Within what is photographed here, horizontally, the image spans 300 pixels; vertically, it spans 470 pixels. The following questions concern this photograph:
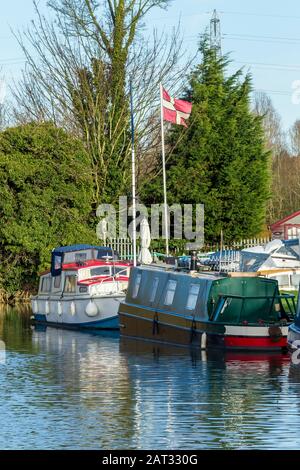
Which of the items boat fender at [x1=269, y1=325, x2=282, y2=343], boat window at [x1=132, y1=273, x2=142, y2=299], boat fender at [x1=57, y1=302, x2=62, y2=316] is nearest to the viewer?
boat fender at [x1=269, y1=325, x2=282, y2=343]

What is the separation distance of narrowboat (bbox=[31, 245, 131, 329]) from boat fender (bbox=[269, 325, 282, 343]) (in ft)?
37.8

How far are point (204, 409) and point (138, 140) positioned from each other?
39477 mm

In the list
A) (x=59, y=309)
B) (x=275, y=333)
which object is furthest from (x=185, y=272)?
(x=59, y=309)

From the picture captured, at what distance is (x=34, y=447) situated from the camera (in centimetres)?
2288

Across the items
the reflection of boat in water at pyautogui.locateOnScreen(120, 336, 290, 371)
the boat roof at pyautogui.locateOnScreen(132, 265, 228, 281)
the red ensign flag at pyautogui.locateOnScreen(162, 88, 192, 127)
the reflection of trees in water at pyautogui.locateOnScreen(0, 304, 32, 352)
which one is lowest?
the reflection of boat in water at pyautogui.locateOnScreen(120, 336, 290, 371)

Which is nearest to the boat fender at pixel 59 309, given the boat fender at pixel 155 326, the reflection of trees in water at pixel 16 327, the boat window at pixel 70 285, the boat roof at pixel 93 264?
the boat window at pixel 70 285

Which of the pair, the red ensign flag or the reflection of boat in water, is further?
the red ensign flag

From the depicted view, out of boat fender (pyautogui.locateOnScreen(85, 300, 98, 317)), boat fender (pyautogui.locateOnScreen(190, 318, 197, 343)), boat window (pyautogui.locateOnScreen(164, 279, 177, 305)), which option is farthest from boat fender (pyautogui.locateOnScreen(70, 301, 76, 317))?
boat fender (pyautogui.locateOnScreen(190, 318, 197, 343))

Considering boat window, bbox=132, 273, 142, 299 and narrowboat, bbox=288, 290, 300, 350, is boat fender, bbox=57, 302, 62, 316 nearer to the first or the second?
boat window, bbox=132, 273, 142, 299

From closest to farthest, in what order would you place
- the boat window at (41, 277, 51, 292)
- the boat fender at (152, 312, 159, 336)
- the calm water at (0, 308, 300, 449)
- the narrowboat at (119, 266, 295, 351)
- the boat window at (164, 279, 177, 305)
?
the calm water at (0, 308, 300, 449) < the narrowboat at (119, 266, 295, 351) < the boat window at (164, 279, 177, 305) < the boat fender at (152, 312, 159, 336) < the boat window at (41, 277, 51, 292)

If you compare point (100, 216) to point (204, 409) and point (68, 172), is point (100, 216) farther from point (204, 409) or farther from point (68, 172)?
point (204, 409)

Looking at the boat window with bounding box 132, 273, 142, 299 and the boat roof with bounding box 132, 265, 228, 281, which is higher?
the boat roof with bounding box 132, 265, 228, 281

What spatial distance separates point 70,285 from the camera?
4953cm

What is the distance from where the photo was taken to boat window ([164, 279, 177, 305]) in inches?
1585
